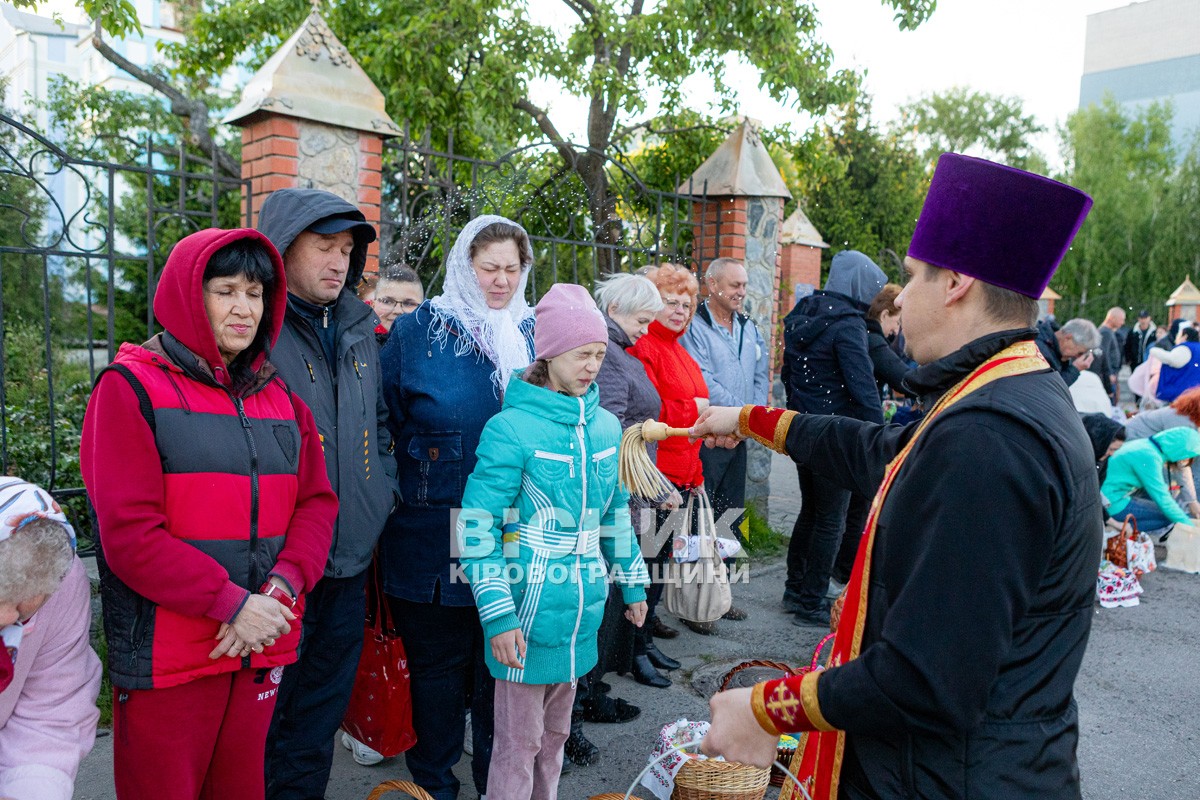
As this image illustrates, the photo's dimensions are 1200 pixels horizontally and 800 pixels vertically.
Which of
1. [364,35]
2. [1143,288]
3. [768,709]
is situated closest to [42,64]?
[364,35]

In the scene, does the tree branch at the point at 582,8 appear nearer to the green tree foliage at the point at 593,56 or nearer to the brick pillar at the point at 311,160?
the green tree foliage at the point at 593,56

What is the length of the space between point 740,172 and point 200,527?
5668 mm

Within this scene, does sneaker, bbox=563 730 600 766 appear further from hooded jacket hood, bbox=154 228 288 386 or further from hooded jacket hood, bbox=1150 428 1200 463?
hooded jacket hood, bbox=1150 428 1200 463

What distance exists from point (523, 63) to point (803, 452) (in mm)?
6588

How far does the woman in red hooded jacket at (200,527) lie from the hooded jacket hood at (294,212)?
285 mm

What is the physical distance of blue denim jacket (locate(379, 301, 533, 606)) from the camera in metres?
2.89

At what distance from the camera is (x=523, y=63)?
7863 millimetres

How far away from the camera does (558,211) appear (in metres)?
6.90

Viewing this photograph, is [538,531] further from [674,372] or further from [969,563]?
[674,372]

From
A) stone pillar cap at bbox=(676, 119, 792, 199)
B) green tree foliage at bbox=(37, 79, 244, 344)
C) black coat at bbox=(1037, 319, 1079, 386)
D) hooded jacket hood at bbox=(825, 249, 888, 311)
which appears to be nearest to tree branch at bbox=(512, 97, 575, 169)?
stone pillar cap at bbox=(676, 119, 792, 199)

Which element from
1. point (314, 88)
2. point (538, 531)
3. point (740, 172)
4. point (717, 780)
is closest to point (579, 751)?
point (717, 780)

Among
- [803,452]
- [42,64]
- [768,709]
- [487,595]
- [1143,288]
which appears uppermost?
[42,64]

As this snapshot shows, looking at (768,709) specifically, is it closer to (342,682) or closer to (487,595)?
(487,595)

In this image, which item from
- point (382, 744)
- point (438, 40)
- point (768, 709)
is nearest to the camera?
point (768, 709)
